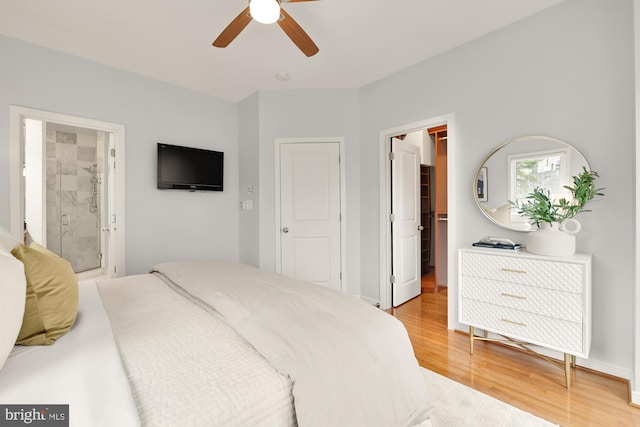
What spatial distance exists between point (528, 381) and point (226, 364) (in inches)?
81.8

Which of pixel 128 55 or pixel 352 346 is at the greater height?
pixel 128 55

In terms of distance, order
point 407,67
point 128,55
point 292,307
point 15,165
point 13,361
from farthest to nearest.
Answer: point 407,67, point 128,55, point 15,165, point 292,307, point 13,361

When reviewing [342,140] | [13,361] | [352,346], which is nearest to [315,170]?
[342,140]

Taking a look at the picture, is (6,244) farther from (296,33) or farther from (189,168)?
(189,168)

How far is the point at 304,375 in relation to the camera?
930mm

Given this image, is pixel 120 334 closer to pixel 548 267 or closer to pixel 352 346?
pixel 352 346

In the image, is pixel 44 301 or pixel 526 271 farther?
pixel 526 271

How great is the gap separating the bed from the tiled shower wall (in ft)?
13.7

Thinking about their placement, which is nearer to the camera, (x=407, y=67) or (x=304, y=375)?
(x=304, y=375)

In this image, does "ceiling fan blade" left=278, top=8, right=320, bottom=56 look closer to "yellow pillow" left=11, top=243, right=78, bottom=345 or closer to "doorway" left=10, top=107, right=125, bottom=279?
"yellow pillow" left=11, top=243, right=78, bottom=345

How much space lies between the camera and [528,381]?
1952 mm

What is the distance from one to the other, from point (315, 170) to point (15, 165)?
2.90 m

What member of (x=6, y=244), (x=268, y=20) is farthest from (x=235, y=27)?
(x=6, y=244)

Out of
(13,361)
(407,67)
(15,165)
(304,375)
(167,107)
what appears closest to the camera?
(13,361)
